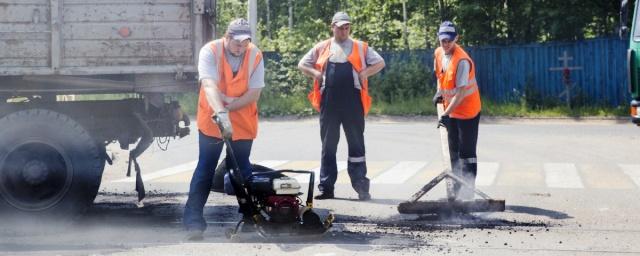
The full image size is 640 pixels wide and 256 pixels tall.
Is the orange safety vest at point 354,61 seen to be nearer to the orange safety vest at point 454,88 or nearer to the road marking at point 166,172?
the orange safety vest at point 454,88

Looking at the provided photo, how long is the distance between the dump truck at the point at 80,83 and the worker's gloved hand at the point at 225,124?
4.59 feet

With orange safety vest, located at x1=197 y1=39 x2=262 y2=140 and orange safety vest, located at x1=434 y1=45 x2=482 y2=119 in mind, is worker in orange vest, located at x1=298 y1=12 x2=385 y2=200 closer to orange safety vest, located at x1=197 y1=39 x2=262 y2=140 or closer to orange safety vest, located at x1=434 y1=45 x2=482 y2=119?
orange safety vest, located at x1=434 y1=45 x2=482 y2=119

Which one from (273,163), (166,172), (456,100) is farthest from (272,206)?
(273,163)

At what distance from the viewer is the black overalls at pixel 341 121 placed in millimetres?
11367

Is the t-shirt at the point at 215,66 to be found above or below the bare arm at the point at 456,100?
above

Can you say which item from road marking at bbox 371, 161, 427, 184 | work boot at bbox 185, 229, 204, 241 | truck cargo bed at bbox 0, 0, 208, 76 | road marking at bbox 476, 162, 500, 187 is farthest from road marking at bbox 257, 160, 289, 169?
work boot at bbox 185, 229, 204, 241

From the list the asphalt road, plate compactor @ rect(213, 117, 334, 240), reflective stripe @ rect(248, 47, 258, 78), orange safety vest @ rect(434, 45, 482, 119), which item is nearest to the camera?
the asphalt road

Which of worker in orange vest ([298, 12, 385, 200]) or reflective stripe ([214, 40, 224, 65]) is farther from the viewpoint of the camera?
worker in orange vest ([298, 12, 385, 200])

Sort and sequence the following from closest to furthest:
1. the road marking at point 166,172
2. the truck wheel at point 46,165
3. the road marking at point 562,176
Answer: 1. the truck wheel at point 46,165
2. the road marking at point 562,176
3. the road marking at point 166,172

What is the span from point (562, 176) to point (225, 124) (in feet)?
21.4

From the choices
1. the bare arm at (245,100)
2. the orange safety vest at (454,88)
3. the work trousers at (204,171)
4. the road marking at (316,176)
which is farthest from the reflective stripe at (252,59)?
the road marking at (316,176)

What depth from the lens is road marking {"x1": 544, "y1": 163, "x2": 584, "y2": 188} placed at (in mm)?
12734

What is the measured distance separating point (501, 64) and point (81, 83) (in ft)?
79.4

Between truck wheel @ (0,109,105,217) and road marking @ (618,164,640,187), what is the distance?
6.26 metres
